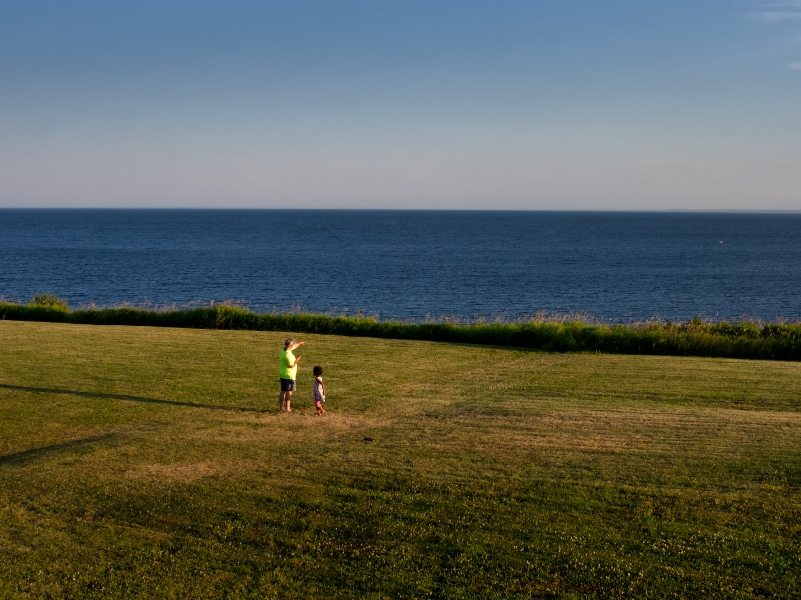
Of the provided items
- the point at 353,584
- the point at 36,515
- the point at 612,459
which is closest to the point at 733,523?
the point at 612,459

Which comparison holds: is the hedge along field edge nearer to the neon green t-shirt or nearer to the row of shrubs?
the row of shrubs

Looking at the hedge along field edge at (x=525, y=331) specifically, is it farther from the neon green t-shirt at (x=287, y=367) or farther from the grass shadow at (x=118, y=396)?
the neon green t-shirt at (x=287, y=367)

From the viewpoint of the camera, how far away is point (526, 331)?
108 feet

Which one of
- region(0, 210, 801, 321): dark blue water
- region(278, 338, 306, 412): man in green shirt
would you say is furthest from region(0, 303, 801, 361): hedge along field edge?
region(0, 210, 801, 321): dark blue water

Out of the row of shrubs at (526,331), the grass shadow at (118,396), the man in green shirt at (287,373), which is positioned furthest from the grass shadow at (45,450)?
the row of shrubs at (526,331)

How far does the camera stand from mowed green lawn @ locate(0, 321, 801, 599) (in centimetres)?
972

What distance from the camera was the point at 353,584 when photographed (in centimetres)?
953

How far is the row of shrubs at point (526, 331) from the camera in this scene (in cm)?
3066

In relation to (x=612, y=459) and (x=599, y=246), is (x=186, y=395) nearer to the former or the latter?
(x=612, y=459)

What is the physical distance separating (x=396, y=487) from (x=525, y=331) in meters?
20.9

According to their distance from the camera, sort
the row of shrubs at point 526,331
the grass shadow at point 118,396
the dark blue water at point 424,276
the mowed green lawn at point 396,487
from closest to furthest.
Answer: the mowed green lawn at point 396,487, the grass shadow at point 118,396, the row of shrubs at point 526,331, the dark blue water at point 424,276

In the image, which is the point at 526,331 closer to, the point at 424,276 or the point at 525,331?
the point at 525,331

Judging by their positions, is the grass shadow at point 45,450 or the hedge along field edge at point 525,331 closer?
the grass shadow at point 45,450

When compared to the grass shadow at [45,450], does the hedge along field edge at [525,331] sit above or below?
above
